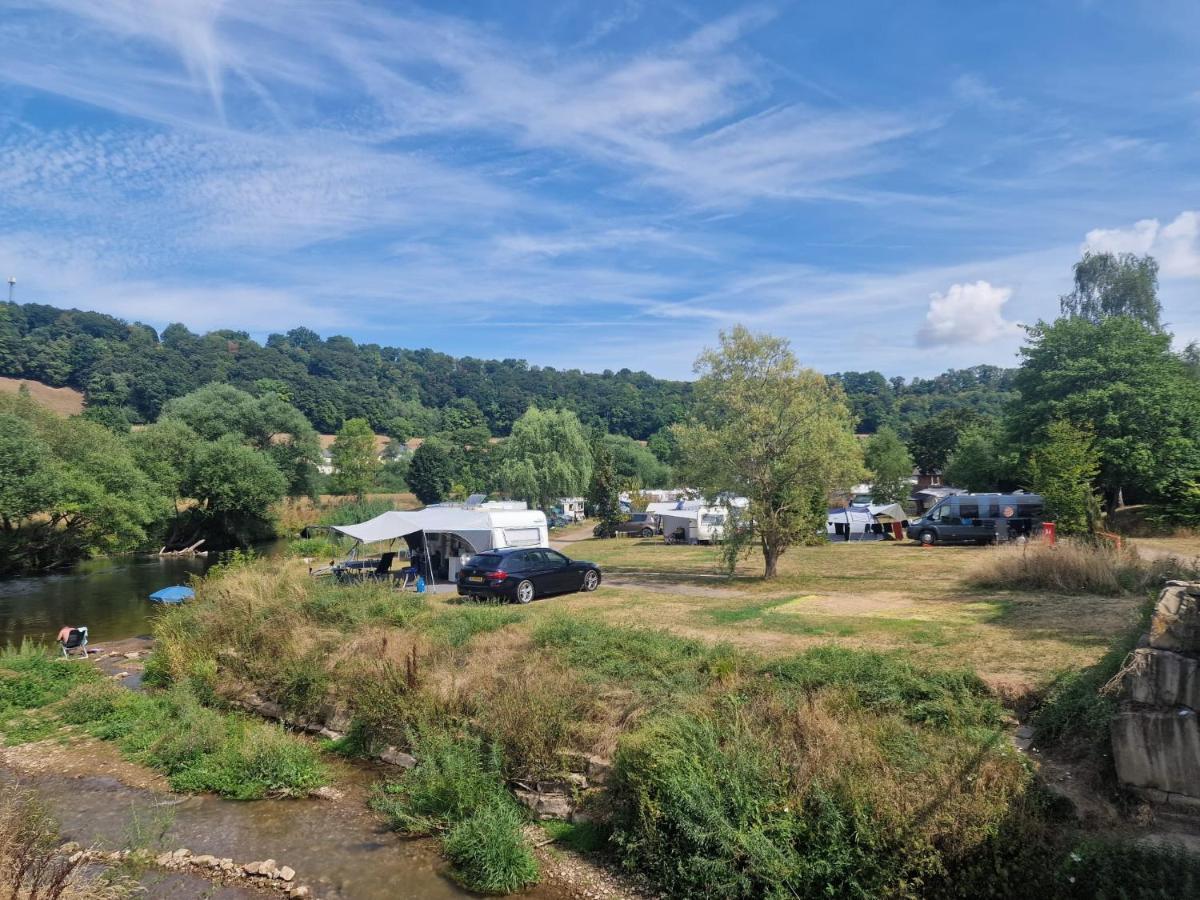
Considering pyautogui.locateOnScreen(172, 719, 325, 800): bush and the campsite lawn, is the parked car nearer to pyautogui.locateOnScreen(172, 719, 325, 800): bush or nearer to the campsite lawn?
the campsite lawn

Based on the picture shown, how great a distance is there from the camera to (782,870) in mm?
6707

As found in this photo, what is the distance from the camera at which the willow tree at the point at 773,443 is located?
19.8 meters

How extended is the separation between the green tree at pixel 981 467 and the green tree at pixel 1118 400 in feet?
10.2

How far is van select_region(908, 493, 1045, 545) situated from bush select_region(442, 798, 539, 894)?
26902 millimetres

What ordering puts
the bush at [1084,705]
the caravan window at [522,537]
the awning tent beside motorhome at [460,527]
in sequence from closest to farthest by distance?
the bush at [1084,705]
the awning tent beside motorhome at [460,527]
the caravan window at [522,537]

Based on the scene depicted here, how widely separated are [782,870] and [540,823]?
3220 millimetres

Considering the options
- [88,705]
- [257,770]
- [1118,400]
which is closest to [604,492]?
[1118,400]

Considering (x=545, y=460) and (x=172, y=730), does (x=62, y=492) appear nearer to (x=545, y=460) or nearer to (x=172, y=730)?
(x=172, y=730)

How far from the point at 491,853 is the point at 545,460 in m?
46.7

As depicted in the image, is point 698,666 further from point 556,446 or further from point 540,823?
point 556,446

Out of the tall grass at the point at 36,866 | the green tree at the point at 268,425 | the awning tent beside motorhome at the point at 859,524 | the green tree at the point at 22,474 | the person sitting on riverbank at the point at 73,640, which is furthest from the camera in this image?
the green tree at the point at 268,425

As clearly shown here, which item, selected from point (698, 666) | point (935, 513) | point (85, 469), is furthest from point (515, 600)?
point (85, 469)

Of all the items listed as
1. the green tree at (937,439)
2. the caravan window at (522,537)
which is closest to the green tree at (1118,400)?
the caravan window at (522,537)

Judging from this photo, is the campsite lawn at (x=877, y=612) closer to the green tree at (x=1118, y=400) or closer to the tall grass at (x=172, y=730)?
the tall grass at (x=172, y=730)
